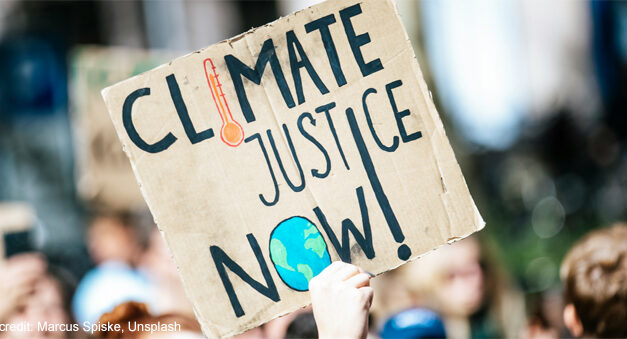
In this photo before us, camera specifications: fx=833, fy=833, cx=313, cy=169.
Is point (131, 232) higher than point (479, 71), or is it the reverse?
point (131, 232)

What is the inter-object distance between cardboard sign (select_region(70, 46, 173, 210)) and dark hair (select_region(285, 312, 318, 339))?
117 inches

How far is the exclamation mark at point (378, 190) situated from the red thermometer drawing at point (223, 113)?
30cm

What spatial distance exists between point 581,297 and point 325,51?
1.04m

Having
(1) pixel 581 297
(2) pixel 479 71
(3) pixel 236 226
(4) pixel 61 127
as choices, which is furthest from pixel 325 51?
(2) pixel 479 71

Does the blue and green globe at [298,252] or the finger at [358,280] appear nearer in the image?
the finger at [358,280]

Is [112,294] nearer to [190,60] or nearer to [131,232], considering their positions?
[131,232]

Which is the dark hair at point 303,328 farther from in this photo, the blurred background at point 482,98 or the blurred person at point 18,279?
the blurred background at point 482,98

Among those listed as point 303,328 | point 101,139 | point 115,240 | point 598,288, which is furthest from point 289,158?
point 101,139

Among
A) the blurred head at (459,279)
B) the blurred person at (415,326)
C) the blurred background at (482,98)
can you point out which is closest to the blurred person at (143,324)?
the blurred person at (415,326)

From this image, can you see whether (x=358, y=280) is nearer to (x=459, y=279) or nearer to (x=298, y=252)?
(x=298, y=252)

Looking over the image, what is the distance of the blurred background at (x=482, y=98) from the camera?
1105 cm

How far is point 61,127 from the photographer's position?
40.7 ft

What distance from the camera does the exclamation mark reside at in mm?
2191

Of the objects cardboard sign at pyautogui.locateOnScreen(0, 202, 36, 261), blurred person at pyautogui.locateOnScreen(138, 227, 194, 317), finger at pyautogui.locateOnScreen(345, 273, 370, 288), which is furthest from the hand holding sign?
cardboard sign at pyautogui.locateOnScreen(0, 202, 36, 261)
